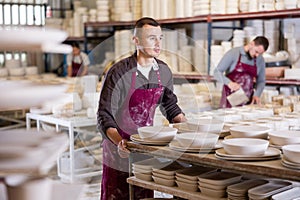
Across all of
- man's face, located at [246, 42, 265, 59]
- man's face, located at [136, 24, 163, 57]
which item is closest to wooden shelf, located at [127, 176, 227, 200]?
man's face, located at [136, 24, 163, 57]

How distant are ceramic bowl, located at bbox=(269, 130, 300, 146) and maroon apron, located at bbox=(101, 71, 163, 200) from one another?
36.9 inches

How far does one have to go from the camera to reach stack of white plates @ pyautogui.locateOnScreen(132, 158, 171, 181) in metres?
2.85

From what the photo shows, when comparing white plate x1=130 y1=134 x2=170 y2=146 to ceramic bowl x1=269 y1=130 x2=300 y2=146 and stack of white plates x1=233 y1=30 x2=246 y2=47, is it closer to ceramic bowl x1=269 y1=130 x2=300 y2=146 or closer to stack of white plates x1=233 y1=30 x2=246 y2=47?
ceramic bowl x1=269 y1=130 x2=300 y2=146

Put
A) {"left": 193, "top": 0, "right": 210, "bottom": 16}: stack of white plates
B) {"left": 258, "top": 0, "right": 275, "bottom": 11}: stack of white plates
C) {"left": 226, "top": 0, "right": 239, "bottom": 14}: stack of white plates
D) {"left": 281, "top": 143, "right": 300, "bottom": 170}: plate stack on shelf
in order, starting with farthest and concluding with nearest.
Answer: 1. {"left": 193, "top": 0, "right": 210, "bottom": 16}: stack of white plates
2. {"left": 226, "top": 0, "right": 239, "bottom": 14}: stack of white plates
3. {"left": 258, "top": 0, "right": 275, "bottom": 11}: stack of white plates
4. {"left": 281, "top": 143, "right": 300, "bottom": 170}: plate stack on shelf

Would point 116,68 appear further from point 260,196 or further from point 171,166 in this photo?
point 260,196

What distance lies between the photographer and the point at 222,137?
280 centimetres

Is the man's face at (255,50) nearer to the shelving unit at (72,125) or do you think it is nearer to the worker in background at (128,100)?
the shelving unit at (72,125)

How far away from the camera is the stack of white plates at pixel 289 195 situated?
7.66 feet

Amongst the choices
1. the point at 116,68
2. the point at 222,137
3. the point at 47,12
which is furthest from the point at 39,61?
the point at 222,137

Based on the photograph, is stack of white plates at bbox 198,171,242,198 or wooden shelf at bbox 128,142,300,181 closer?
wooden shelf at bbox 128,142,300,181

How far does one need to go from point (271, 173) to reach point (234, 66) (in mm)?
3303

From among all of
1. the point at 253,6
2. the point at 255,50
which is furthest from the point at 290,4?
the point at 255,50

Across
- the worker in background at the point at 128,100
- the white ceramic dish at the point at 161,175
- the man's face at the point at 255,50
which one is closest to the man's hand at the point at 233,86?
the man's face at the point at 255,50

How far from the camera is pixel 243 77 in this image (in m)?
5.38
